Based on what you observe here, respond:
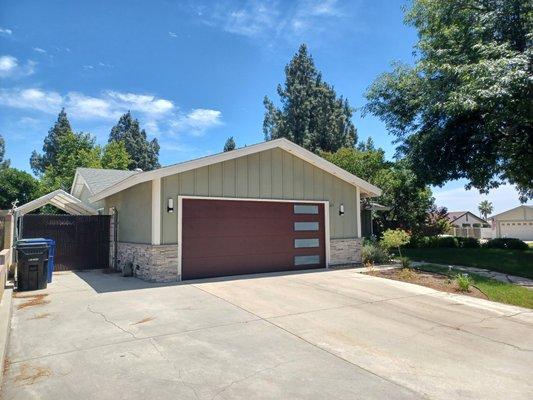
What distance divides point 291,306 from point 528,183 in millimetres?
15559

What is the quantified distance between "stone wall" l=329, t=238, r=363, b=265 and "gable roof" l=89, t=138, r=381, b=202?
2.14 meters

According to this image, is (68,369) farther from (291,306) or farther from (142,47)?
(142,47)

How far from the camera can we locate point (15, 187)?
33.2 meters

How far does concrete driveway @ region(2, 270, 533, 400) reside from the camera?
388cm

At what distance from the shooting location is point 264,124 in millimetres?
36812

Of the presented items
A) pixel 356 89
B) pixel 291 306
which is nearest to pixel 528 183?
pixel 356 89

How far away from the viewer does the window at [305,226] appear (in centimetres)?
1255

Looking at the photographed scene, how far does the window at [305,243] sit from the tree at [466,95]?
6345mm

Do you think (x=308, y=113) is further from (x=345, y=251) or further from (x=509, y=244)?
(x=345, y=251)

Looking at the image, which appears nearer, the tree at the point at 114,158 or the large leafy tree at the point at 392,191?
the large leafy tree at the point at 392,191

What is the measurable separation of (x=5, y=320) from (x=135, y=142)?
44992 millimetres

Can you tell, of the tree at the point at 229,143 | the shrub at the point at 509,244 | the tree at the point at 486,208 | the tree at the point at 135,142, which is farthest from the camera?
the tree at the point at 486,208

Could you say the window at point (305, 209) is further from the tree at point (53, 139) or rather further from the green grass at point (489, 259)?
the tree at point (53, 139)

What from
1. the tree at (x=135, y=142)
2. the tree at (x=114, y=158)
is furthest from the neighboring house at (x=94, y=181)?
the tree at (x=135, y=142)
